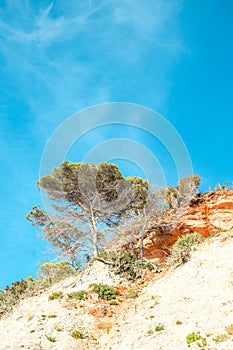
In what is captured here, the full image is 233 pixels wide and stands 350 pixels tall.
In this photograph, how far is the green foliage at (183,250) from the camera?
18984 mm

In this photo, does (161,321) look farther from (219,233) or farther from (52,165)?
(52,165)

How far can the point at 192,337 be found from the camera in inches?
416

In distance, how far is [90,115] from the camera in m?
29.7

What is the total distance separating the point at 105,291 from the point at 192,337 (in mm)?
9056

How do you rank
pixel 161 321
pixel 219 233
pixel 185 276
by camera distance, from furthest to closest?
pixel 219 233 → pixel 185 276 → pixel 161 321

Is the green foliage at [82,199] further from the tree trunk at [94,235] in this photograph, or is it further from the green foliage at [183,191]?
the green foliage at [183,191]

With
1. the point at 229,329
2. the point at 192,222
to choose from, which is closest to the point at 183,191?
the point at 192,222

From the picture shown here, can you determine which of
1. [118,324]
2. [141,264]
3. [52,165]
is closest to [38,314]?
[118,324]

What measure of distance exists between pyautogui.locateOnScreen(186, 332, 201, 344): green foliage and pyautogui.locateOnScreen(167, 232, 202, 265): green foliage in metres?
8.22

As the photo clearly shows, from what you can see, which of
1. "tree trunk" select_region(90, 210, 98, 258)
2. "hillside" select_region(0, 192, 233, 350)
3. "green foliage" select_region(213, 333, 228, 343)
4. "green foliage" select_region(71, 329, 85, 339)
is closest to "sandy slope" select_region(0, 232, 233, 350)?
"hillside" select_region(0, 192, 233, 350)

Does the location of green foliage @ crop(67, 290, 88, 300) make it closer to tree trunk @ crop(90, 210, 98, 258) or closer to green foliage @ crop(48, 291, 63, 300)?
green foliage @ crop(48, 291, 63, 300)

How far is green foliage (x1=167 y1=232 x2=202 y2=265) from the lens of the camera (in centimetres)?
1898

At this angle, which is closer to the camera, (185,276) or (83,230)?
(185,276)

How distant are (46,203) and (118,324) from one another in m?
14.9
